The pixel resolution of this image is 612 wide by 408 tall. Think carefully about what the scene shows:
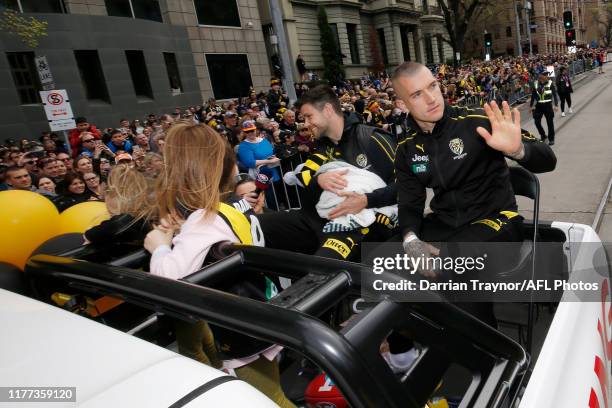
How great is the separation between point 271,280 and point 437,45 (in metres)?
47.9

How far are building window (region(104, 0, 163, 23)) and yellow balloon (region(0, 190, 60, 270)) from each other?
1783 centimetres

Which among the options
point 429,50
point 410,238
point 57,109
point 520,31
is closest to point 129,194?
point 410,238

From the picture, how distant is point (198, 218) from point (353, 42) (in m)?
35.3

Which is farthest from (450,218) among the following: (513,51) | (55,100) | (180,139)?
(513,51)

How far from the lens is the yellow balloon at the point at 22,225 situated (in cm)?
262

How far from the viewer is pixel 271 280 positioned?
67.9 inches

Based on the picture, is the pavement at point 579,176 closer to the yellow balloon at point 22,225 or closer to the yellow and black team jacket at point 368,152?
the yellow and black team jacket at point 368,152

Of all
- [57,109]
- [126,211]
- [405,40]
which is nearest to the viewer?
[126,211]

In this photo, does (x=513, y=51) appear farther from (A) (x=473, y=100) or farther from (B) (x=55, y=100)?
(B) (x=55, y=100)

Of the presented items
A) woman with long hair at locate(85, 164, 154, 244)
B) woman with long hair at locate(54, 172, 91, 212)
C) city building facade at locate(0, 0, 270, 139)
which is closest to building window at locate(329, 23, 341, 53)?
city building facade at locate(0, 0, 270, 139)

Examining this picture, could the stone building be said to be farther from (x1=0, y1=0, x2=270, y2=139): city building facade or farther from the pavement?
the pavement

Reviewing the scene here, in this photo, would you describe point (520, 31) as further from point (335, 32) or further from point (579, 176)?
point (579, 176)

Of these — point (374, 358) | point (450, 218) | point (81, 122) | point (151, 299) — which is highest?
point (81, 122)

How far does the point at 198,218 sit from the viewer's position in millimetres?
1670
